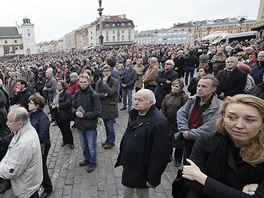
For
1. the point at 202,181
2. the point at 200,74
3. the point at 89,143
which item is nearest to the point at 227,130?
the point at 202,181

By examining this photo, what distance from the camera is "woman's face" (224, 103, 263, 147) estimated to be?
5.14ft

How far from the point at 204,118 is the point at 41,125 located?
2565mm

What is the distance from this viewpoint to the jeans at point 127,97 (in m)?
8.13

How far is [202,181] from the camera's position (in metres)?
1.62

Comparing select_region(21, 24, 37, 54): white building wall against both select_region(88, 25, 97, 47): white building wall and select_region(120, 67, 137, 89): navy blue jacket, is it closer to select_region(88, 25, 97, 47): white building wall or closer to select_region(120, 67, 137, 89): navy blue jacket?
select_region(88, 25, 97, 47): white building wall

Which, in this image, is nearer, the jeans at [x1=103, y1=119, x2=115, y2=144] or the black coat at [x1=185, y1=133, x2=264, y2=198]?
the black coat at [x1=185, y1=133, x2=264, y2=198]

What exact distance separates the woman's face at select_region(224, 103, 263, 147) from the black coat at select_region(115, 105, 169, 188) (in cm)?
119

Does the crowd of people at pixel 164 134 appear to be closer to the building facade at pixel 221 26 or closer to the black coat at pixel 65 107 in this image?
the black coat at pixel 65 107

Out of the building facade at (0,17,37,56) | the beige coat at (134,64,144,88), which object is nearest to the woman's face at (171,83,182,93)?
the beige coat at (134,64,144,88)

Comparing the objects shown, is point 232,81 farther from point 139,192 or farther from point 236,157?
point 236,157

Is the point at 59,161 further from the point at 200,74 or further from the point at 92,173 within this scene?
the point at 200,74

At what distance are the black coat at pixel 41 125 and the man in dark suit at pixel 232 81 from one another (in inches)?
136

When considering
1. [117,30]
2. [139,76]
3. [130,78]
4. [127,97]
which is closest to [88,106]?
[130,78]

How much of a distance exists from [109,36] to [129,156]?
89.7m
